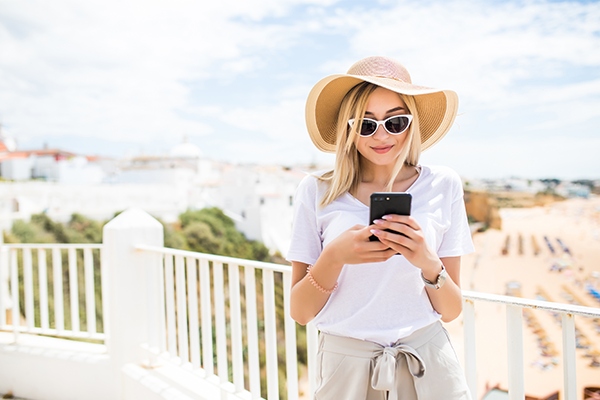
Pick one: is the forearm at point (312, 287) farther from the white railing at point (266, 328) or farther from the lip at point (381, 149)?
the white railing at point (266, 328)

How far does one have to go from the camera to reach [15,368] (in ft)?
10.3

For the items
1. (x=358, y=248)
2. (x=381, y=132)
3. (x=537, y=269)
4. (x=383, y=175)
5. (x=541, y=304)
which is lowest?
(x=537, y=269)

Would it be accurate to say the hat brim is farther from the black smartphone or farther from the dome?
the dome

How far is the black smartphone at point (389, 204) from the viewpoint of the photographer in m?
0.90

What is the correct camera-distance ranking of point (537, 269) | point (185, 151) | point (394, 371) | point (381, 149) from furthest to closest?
point (185, 151) → point (537, 269) → point (381, 149) → point (394, 371)

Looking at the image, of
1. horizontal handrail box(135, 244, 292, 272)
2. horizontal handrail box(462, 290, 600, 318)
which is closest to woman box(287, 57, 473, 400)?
horizontal handrail box(462, 290, 600, 318)

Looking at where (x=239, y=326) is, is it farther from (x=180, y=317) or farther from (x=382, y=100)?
(x=382, y=100)

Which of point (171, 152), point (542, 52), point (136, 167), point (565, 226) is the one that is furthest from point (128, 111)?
point (565, 226)

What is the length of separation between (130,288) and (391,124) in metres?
2.19

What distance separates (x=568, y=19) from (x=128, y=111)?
6057 cm

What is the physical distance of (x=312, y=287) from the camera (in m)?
1.03

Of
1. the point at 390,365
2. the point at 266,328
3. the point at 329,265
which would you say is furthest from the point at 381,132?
the point at 266,328

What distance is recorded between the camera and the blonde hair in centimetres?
108

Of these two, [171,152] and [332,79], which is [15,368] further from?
[171,152]
